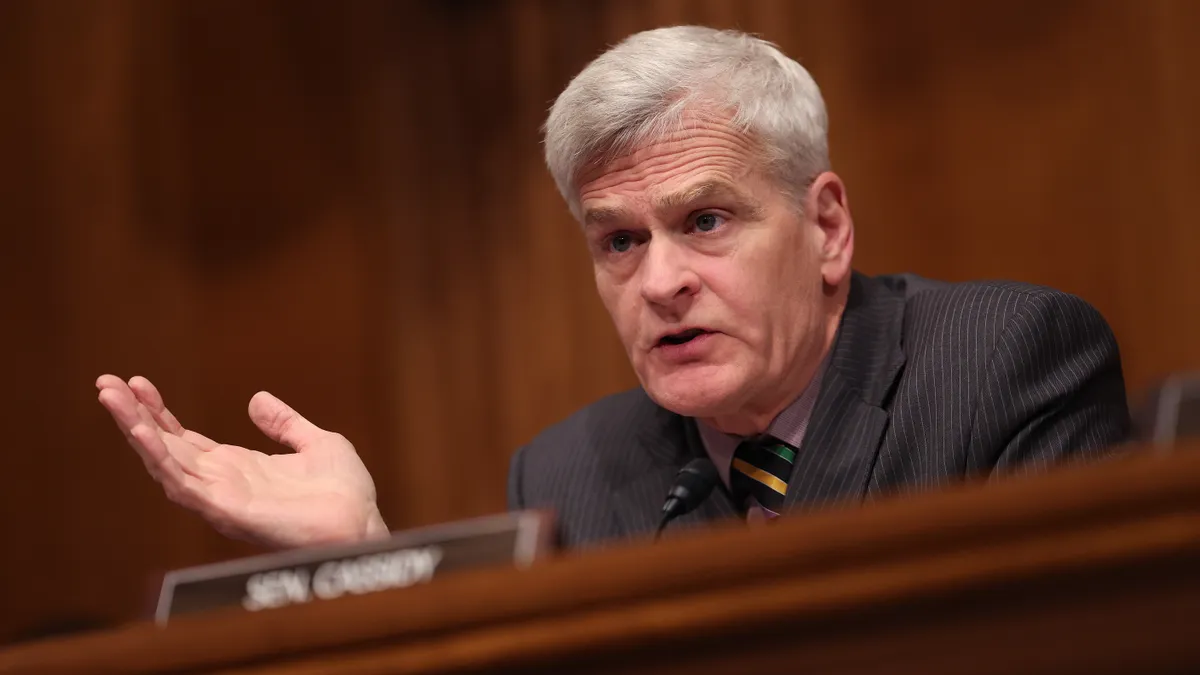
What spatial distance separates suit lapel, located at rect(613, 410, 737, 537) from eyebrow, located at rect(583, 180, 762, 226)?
41 cm

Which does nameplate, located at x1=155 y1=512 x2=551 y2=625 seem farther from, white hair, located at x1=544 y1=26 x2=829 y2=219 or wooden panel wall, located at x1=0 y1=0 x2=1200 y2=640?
wooden panel wall, located at x1=0 y1=0 x2=1200 y2=640

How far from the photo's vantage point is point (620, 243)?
75.5 inches

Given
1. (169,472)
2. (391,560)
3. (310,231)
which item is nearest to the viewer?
(391,560)

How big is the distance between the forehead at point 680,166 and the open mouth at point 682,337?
20cm

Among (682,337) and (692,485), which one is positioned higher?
(682,337)

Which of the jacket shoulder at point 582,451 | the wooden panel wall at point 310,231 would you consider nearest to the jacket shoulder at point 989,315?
the jacket shoulder at point 582,451

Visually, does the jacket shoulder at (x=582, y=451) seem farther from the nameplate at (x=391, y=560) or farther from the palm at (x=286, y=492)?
the nameplate at (x=391, y=560)

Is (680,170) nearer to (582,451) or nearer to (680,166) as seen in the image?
(680,166)

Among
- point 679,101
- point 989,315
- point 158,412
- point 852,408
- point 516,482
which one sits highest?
point 679,101

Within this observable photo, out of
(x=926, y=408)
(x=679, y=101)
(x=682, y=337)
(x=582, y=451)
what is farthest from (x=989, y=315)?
(x=582, y=451)

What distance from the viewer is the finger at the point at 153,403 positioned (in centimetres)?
160

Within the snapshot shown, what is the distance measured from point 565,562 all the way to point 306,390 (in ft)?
10.9

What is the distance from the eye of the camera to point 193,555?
12.6 feet

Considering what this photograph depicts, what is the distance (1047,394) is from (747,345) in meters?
0.42
